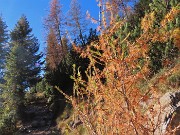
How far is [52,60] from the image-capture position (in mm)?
31922

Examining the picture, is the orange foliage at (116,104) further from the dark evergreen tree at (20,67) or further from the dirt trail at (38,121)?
the dark evergreen tree at (20,67)

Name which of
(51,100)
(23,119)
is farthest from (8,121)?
(51,100)

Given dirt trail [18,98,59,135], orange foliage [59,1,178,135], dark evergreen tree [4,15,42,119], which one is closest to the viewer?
orange foliage [59,1,178,135]

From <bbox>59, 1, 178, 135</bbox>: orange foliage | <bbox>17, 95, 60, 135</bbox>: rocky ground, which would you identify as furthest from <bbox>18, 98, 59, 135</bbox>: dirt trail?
<bbox>59, 1, 178, 135</bbox>: orange foliage

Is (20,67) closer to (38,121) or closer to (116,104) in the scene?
(38,121)

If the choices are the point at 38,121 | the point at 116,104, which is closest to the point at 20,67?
the point at 38,121

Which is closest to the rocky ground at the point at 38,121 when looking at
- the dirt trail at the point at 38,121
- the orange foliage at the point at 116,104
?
the dirt trail at the point at 38,121

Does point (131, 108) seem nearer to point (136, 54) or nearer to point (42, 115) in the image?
point (136, 54)

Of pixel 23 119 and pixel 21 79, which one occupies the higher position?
pixel 21 79

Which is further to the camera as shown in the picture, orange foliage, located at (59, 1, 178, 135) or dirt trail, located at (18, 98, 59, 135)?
dirt trail, located at (18, 98, 59, 135)

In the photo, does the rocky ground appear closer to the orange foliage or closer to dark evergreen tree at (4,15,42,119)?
dark evergreen tree at (4,15,42,119)

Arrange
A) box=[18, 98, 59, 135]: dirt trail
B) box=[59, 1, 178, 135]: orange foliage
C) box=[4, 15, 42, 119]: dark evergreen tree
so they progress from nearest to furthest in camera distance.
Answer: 1. box=[59, 1, 178, 135]: orange foliage
2. box=[18, 98, 59, 135]: dirt trail
3. box=[4, 15, 42, 119]: dark evergreen tree

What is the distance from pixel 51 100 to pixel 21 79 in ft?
8.68

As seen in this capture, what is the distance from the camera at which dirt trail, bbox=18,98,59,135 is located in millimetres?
16469
